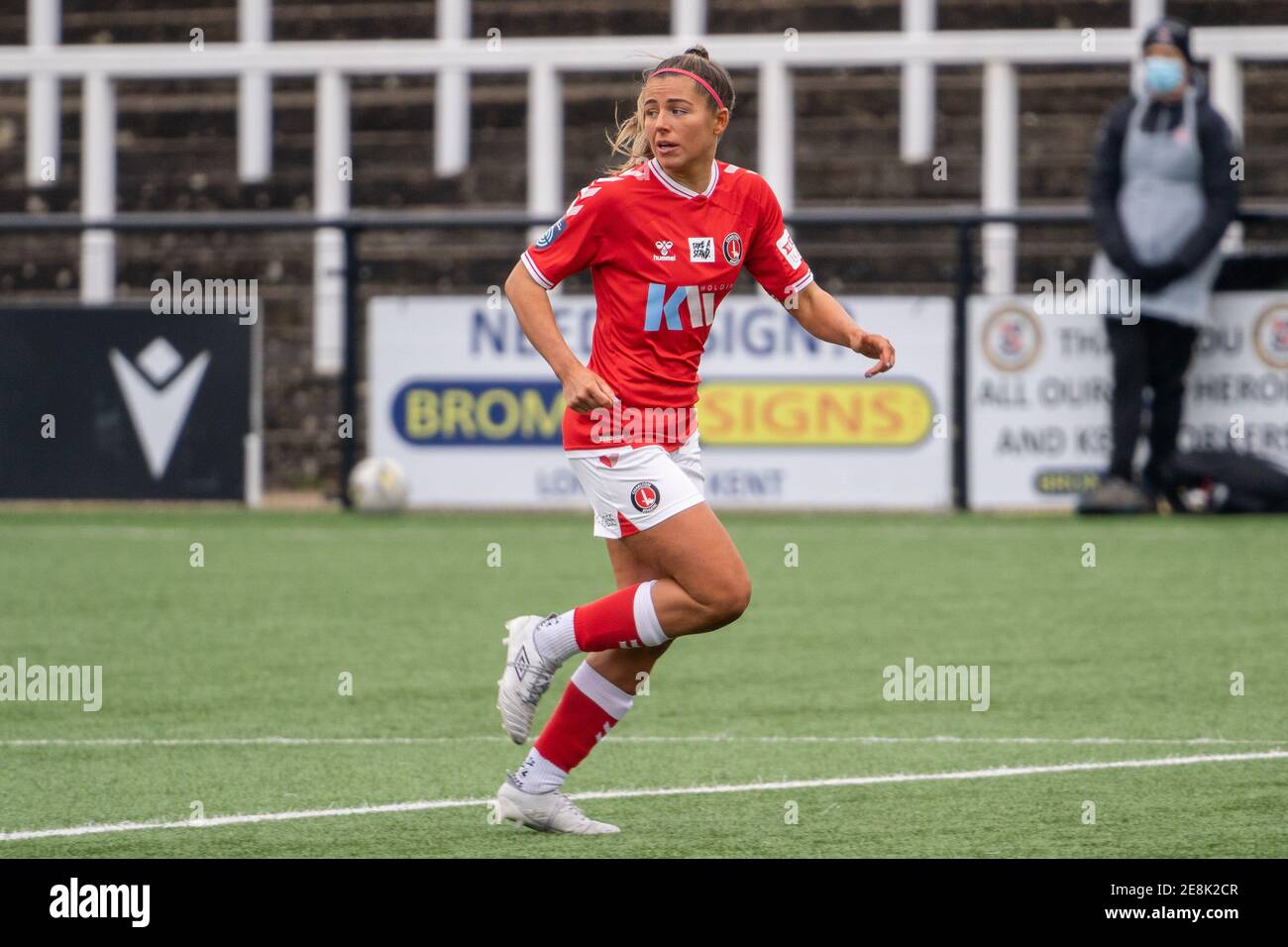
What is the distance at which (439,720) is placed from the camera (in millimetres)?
7875

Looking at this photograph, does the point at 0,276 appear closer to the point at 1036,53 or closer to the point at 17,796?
the point at 1036,53

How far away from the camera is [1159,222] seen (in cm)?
1468

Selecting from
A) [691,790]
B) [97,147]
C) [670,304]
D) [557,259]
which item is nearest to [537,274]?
[557,259]

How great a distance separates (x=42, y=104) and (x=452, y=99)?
3.51m

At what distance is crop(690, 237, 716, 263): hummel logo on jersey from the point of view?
5.96 meters

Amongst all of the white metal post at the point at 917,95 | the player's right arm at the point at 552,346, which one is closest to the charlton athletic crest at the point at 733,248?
the player's right arm at the point at 552,346

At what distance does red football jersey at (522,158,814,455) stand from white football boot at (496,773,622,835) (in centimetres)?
89

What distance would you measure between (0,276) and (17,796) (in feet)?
45.4

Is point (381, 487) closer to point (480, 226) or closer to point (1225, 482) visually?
point (480, 226)

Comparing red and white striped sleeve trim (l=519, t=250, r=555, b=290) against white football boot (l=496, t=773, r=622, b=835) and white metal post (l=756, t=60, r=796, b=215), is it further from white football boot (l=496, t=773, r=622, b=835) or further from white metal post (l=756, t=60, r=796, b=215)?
white metal post (l=756, t=60, r=796, b=215)

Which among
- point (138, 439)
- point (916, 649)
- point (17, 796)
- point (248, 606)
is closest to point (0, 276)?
point (138, 439)

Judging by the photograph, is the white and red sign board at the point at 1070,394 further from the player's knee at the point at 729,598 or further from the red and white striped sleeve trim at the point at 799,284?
the player's knee at the point at 729,598

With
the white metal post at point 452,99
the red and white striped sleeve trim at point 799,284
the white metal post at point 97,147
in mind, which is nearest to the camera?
the red and white striped sleeve trim at point 799,284

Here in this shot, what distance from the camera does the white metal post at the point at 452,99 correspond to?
61.9ft
